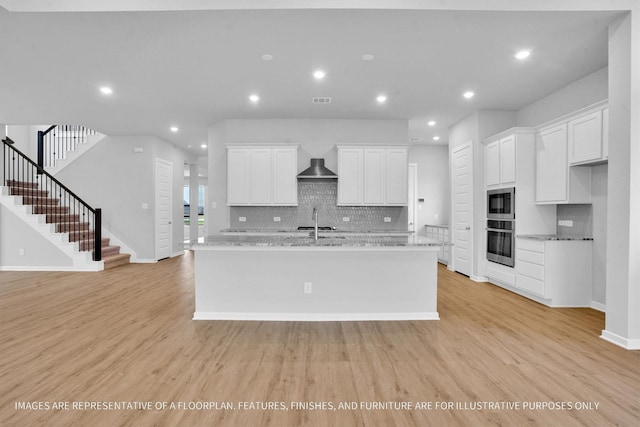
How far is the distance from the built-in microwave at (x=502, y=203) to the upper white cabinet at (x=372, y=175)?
4.58ft

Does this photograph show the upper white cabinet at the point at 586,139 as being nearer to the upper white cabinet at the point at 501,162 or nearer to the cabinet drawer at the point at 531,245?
the upper white cabinet at the point at 501,162

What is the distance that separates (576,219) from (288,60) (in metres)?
4.36

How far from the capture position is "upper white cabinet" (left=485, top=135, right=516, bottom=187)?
15.3 feet

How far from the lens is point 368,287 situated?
346 cm

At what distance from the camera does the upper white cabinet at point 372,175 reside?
574 cm

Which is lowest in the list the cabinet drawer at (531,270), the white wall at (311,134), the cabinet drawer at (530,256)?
the cabinet drawer at (531,270)

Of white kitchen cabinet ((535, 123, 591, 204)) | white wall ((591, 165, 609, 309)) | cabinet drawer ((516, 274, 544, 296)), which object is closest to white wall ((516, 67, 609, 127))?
white kitchen cabinet ((535, 123, 591, 204))

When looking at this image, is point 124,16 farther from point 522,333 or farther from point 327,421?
point 522,333

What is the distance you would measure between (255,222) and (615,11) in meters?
5.49

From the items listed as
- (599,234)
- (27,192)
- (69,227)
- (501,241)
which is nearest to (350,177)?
(501,241)

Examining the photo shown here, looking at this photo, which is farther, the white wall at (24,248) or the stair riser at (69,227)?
the stair riser at (69,227)

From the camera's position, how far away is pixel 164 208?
313 inches

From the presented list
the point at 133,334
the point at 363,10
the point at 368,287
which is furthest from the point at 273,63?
the point at 133,334

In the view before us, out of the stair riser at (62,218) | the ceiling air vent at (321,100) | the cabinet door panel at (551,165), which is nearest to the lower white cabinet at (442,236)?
the cabinet door panel at (551,165)
